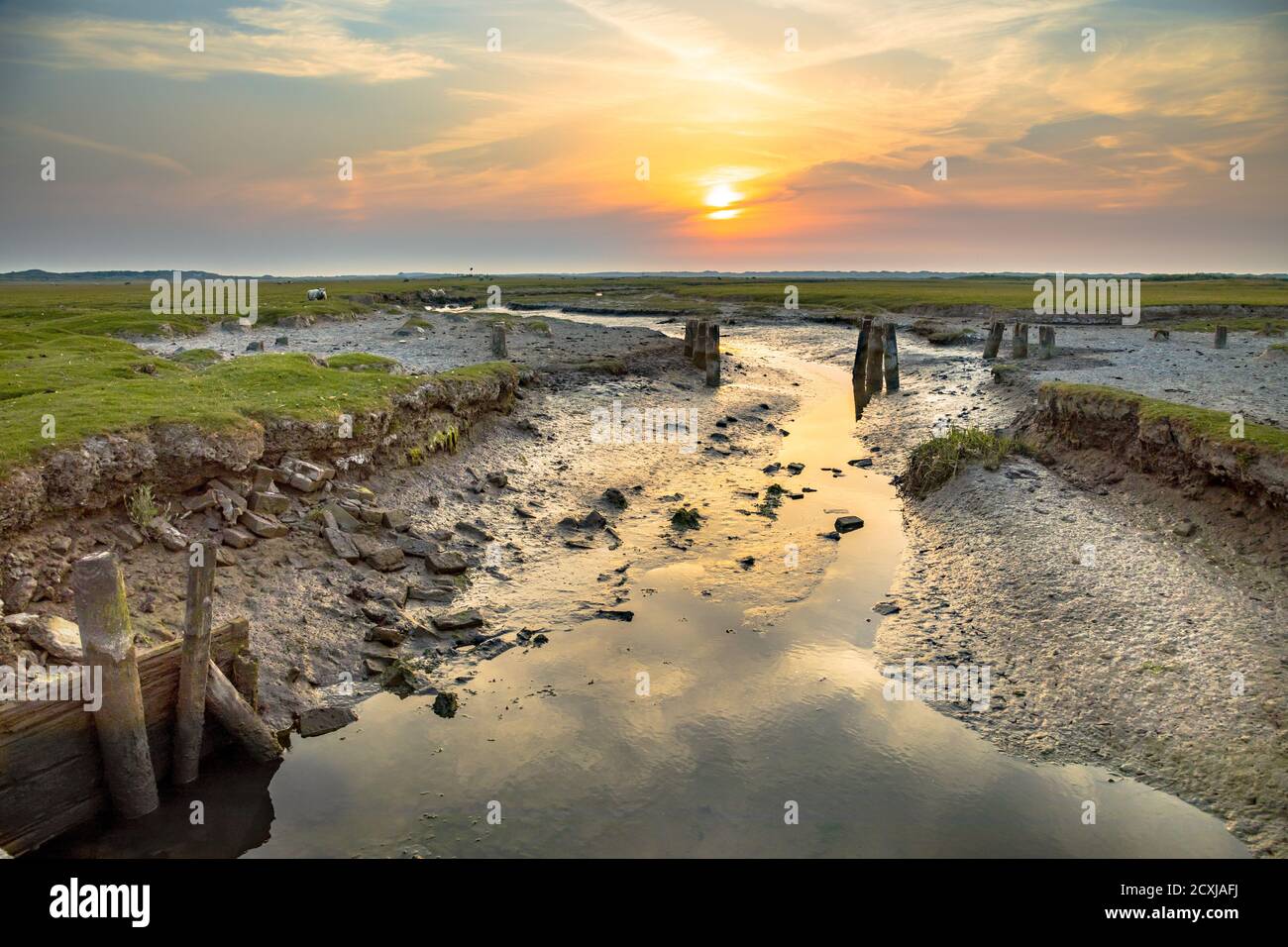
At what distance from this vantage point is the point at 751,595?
14664 millimetres

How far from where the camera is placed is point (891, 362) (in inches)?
1388

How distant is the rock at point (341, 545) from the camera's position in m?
13.5

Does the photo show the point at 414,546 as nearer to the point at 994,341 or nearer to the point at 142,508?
the point at 142,508

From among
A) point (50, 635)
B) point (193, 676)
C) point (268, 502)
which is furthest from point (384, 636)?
point (50, 635)

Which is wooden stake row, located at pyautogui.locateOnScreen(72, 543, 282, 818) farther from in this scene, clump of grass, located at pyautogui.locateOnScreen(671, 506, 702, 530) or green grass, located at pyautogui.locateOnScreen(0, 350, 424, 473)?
clump of grass, located at pyautogui.locateOnScreen(671, 506, 702, 530)

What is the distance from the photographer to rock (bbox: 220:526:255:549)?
12320mm

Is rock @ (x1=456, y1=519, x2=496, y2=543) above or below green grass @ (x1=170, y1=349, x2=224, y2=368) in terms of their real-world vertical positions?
below

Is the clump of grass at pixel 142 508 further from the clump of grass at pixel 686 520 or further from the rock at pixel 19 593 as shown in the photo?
the clump of grass at pixel 686 520

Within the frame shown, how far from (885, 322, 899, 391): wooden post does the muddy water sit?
24.1m

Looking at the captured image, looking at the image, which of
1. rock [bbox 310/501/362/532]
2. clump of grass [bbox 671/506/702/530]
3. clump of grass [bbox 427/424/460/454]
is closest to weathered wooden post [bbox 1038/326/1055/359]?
clump of grass [bbox 671/506/702/530]

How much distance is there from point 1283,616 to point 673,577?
9774mm

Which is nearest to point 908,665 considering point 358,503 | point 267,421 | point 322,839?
point 322,839
